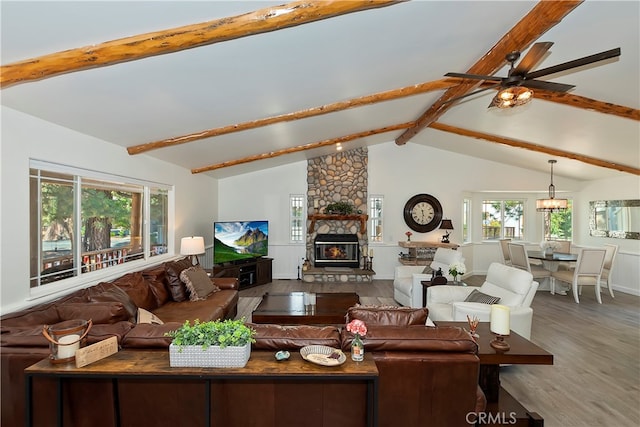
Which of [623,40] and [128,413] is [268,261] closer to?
[128,413]

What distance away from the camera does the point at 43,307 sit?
260 cm

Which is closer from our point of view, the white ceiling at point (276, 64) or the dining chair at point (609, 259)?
the white ceiling at point (276, 64)

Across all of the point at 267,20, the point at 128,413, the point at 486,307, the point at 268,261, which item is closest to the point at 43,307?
the point at 128,413

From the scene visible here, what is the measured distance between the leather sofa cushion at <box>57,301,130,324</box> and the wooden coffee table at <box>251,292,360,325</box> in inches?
64.9

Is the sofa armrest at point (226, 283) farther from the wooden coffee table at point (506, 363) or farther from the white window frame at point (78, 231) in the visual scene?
the wooden coffee table at point (506, 363)

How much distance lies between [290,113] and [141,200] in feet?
8.77

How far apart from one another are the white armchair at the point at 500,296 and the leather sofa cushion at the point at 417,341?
1495 millimetres

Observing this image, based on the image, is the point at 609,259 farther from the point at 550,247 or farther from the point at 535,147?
the point at 535,147

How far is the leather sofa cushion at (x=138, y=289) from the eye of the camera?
11.8 ft

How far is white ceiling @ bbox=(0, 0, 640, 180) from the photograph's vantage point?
6.35 ft

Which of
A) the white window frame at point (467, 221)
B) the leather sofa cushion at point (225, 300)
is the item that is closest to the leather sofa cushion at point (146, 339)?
the leather sofa cushion at point (225, 300)

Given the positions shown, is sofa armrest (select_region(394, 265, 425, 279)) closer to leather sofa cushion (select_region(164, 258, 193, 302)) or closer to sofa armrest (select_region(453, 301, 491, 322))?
sofa armrest (select_region(453, 301, 491, 322))

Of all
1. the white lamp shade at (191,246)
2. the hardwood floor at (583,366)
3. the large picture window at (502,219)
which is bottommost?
the hardwood floor at (583,366)

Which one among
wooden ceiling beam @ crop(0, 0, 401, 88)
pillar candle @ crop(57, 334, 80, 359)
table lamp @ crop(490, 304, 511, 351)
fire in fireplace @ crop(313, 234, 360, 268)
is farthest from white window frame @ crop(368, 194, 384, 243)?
pillar candle @ crop(57, 334, 80, 359)
